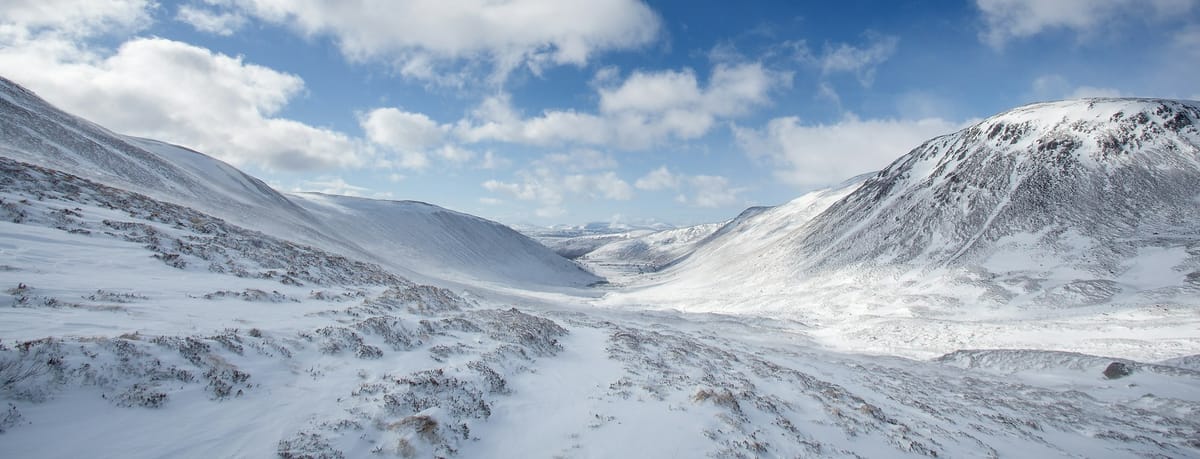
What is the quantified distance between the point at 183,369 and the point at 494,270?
91.2 meters

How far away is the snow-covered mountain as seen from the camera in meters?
34.7

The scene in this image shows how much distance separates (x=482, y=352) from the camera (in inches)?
573

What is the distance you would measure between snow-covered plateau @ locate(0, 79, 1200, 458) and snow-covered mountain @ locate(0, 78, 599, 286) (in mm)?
467

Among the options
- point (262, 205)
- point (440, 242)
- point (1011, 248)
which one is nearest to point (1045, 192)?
point (1011, 248)

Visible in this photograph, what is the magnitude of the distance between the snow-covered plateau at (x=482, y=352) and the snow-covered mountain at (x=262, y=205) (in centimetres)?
47

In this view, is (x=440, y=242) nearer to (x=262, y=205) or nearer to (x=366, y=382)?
(x=262, y=205)

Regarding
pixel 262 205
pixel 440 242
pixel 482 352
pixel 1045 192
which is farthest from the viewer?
pixel 440 242

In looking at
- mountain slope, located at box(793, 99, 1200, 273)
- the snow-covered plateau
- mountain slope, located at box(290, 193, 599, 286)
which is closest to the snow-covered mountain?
mountain slope, located at box(290, 193, 599, 286)

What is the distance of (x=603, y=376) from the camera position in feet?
47.8

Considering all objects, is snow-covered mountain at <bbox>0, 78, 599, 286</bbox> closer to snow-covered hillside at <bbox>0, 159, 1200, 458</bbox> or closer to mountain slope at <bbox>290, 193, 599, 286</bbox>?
mountain slope at <bbox>290, 193, 599, 286</bbox>

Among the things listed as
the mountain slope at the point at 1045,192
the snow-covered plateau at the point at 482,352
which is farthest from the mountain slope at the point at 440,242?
the mountain slope at the point at 1045,192

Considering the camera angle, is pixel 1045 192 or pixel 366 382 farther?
pixel 1045 192

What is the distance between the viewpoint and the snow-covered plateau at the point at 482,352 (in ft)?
25.5

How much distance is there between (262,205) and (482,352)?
53177 millimetres
